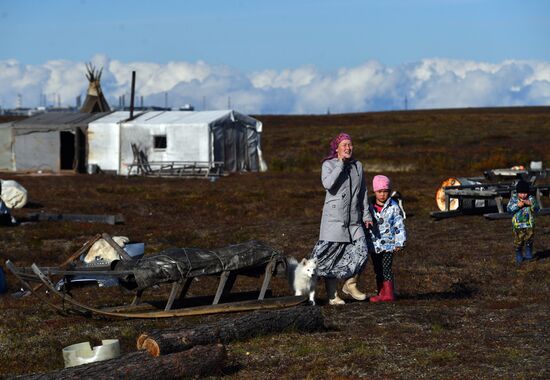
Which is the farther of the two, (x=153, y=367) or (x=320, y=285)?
(x=320, y=285)

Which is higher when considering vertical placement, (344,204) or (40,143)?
(40,143)

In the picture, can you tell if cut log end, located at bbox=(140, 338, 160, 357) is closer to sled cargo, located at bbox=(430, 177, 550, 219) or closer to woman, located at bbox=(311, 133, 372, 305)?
woman, located at bbox=(311, 133, 372, 305)

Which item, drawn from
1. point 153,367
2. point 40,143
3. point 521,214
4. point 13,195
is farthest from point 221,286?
point 40,143

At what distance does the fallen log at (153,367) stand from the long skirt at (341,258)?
3.59m

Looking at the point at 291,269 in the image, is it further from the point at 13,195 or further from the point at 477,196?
the point at 13,195

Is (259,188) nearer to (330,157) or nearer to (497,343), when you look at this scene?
(330,157)

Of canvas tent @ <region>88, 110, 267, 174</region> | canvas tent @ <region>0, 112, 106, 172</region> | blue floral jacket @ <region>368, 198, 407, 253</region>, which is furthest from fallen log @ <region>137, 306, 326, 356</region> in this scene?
canvas tent @ <region>0, 112, 106, 172</region>

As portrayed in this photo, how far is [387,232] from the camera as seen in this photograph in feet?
42.7

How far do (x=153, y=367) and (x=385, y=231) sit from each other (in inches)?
204

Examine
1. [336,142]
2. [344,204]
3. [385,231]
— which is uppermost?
[336,142]

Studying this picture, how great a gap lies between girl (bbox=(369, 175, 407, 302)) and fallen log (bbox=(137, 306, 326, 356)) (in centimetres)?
204

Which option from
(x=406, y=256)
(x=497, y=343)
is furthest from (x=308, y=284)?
(x=406, y=256)

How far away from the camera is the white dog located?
12.6 m

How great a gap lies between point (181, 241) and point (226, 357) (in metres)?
13.2
